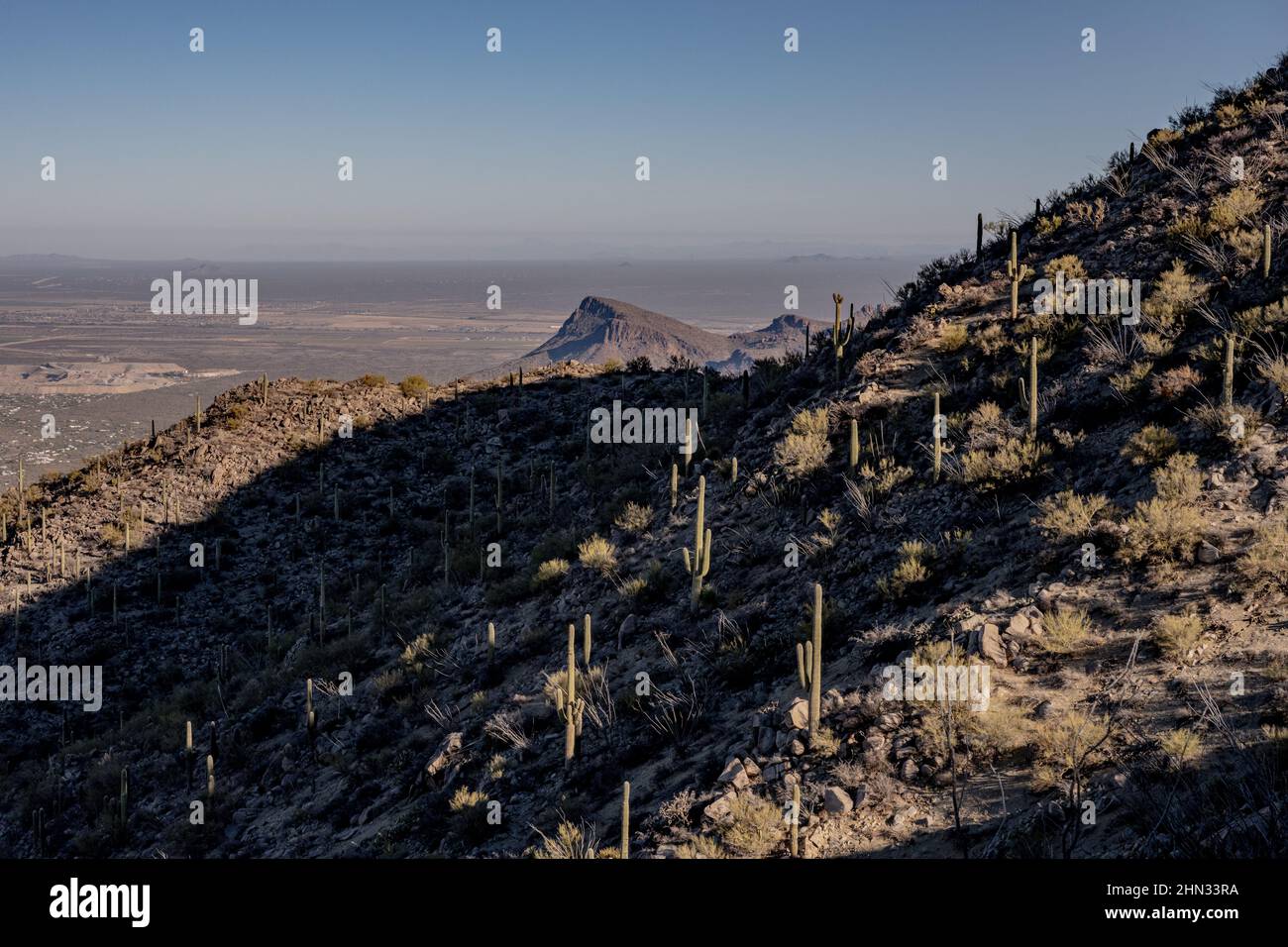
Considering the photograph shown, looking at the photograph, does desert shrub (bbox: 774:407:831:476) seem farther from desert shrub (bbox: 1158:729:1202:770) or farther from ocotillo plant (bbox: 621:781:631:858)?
desert shrub (bbox: 1158:729:1202:770)

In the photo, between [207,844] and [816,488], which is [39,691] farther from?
[816,488]

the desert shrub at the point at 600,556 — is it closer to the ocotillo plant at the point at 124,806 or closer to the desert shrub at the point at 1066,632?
the desert shrub at the point at 1066,632

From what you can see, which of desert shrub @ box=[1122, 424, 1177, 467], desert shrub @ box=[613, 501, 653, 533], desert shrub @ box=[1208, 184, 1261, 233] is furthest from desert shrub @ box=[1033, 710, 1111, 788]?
desert shrub @ box=[1208, 184, 1261, 233]

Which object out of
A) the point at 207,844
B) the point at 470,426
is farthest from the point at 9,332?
the point at 207,844

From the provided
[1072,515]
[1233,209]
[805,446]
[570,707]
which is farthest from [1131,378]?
[570,707]

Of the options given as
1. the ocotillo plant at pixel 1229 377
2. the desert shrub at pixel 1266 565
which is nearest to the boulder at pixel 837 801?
the desert shrub at pixel 1266 565

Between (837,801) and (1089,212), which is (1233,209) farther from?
(837,801)
